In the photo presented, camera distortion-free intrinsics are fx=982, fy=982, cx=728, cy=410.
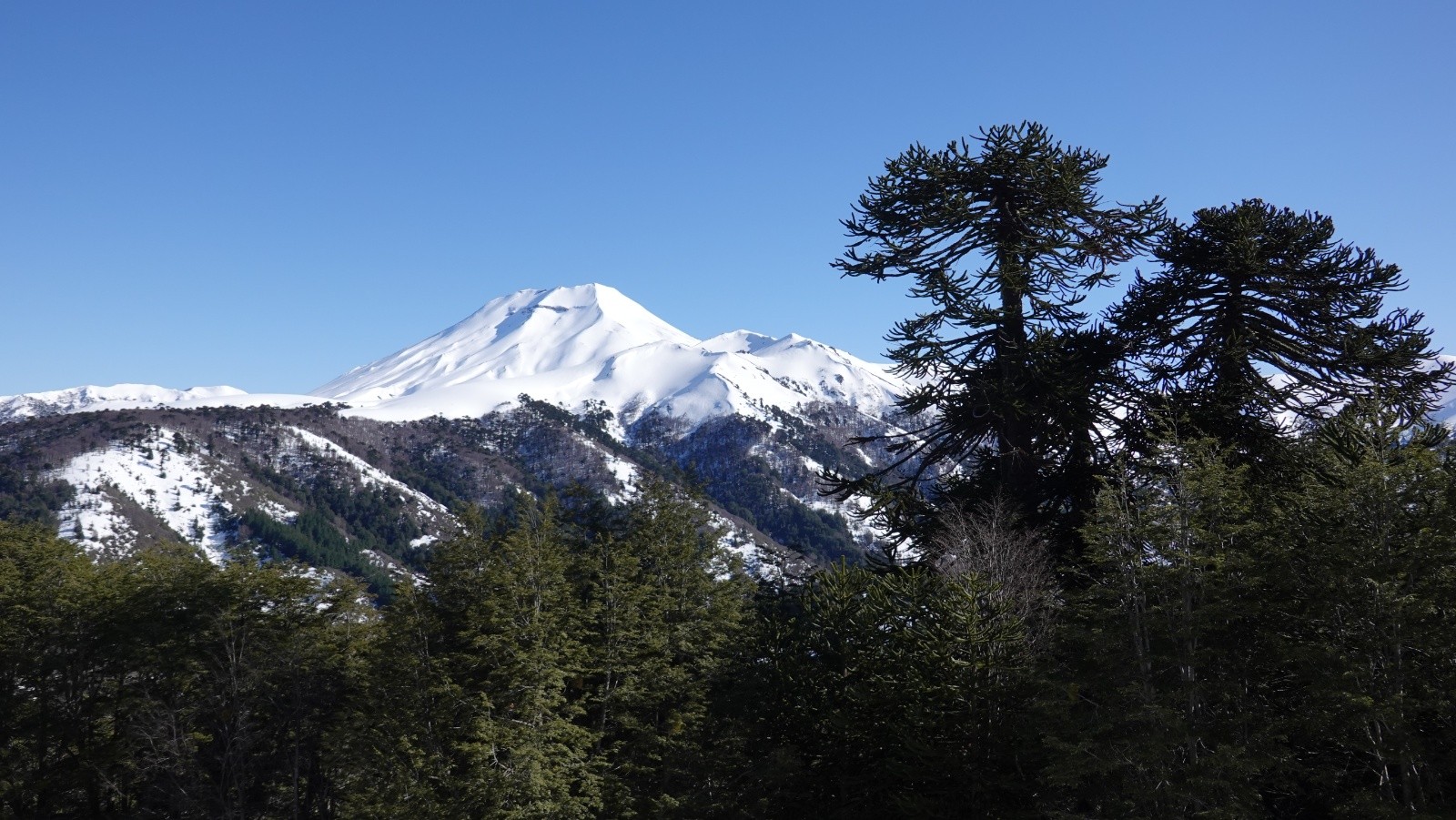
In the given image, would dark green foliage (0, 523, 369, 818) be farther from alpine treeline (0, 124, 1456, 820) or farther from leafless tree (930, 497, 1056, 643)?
leafless tree (930, 497, 1056, 643)

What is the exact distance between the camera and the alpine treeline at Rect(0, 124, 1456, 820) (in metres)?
16.7

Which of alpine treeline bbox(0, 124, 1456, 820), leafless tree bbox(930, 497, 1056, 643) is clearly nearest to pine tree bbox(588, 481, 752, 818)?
alpine treeline bbox(0, 124, 1456, 820)

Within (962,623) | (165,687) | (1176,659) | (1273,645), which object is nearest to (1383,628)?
(1273,645)

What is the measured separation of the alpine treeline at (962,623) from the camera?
1672 cm

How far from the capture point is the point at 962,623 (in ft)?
66.4

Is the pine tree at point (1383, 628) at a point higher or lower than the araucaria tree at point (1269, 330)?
lower

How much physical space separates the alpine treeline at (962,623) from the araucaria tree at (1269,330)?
0.10 meters

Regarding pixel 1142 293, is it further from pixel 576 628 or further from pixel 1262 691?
pixel 576 628

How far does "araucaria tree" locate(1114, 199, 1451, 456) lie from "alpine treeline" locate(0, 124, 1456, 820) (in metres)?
0.10

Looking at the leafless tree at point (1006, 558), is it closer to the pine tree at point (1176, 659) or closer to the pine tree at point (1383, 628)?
the pine tree at point (1176, 659)

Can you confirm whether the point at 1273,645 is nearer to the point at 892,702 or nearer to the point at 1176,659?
the point at 1176,659

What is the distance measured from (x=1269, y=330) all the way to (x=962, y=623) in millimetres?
11707

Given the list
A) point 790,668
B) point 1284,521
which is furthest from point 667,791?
point 1284,521

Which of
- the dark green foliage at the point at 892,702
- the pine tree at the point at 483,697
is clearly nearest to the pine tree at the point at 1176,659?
the dark green foliage at the point at 892,702
